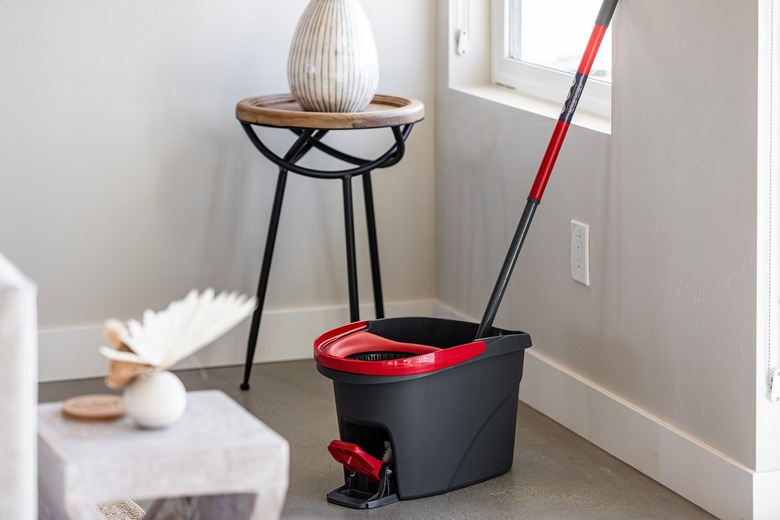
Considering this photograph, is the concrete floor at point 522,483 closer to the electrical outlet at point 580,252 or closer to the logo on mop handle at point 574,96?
the electrical outlet at point 580,252

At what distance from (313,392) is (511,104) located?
0.81 meters

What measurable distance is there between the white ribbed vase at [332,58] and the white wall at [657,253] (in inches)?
14.3

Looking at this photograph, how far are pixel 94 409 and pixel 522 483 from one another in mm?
1062

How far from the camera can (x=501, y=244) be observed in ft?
8.63

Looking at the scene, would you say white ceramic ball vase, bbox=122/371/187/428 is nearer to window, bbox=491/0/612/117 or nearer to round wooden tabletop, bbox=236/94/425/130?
round wooden tabletop, bbox=236/94/425/130

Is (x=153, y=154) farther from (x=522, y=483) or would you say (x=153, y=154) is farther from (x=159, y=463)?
(x=159, y=463)

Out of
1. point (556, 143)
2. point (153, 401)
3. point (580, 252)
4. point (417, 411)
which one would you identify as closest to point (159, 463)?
point (153, 401)

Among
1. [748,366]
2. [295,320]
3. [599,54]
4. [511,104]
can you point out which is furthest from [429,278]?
[748,366]

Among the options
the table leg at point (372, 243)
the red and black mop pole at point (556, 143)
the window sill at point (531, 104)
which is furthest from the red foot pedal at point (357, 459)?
the window sill at point (531, 104)

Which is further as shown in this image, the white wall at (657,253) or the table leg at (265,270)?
the table leg at (265,270)

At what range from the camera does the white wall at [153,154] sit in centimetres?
269

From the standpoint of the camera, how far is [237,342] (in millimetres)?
2910

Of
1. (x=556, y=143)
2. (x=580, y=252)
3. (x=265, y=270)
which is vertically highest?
(x=556, y=143)

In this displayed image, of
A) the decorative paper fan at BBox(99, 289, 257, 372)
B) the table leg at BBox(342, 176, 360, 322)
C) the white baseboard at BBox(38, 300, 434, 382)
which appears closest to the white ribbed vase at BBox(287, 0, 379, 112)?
the table leg at BBox(342, 176, 360, 322)
